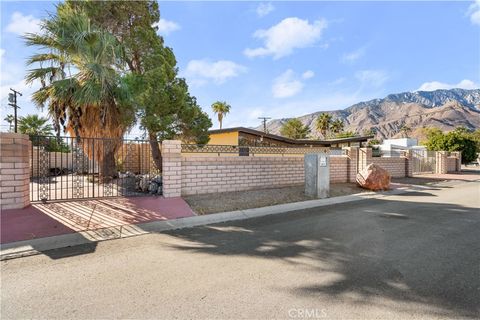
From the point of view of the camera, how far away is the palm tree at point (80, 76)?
8094 millimetres

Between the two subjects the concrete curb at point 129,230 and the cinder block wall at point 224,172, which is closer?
the concrete curb at point 129,230

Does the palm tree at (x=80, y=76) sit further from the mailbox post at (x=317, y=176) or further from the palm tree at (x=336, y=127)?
the palm tree at (x=336, y=127)

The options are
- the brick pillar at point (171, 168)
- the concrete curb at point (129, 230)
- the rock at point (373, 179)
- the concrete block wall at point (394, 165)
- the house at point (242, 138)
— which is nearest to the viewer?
the concrete curb at point (129, 230)

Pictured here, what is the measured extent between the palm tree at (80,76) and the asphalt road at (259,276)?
4.85 meters

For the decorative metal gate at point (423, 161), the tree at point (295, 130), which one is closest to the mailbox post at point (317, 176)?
the decorative metal gate at point (423, 161)

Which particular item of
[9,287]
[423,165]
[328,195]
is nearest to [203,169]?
[328,195]

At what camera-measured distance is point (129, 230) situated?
18.4ft

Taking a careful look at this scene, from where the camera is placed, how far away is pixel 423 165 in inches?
862

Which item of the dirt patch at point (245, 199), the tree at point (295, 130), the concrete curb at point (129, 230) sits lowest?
the concrete curb at point (129, 230)

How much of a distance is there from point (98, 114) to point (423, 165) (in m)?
24.0

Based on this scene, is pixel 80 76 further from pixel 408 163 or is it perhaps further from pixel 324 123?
pixel 324 123

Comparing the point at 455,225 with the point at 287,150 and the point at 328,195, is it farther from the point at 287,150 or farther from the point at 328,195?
the point at 287,150

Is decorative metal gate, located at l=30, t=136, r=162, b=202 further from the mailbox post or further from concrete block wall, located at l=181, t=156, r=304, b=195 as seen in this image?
the mailbox post

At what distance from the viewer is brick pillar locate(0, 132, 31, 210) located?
6.01 metres
